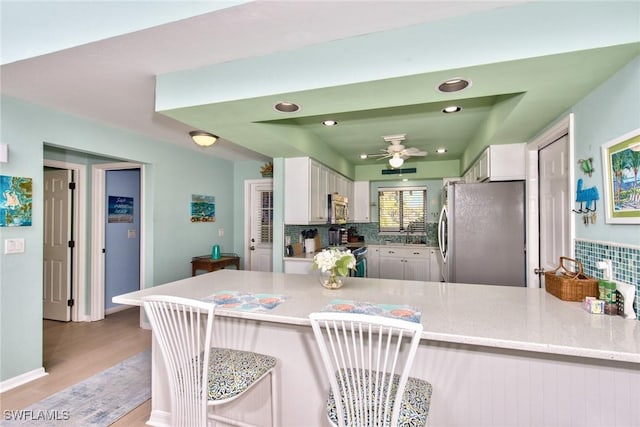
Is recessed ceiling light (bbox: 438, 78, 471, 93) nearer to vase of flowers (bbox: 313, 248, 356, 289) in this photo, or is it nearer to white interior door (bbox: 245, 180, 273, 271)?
vase of flowers (bbox: 313, 248, 356, 289)

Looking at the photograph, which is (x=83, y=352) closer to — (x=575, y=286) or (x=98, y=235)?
Result: (x=98, y=235)

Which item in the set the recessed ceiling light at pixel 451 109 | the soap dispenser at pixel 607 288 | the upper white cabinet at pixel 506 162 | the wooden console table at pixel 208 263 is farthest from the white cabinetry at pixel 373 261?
the soap dispenser at pixel 607 288

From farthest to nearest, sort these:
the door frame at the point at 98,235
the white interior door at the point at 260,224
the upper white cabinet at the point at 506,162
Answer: the white interior door at the point at 260,224, the door frame at the point at 98,235, the upper white cabinet at the point at 506,162

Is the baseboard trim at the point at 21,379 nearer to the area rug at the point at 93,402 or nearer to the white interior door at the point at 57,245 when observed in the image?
the area rug at the point at 93,402

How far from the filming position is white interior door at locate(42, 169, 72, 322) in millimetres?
4199

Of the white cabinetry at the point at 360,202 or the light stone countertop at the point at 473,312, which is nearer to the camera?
the light stone countertop at the point at 473,312

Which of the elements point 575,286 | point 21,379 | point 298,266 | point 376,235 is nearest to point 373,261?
point 376,235

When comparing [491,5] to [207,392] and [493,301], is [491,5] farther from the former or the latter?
[207,392]

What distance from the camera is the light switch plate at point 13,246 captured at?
99.9 inches

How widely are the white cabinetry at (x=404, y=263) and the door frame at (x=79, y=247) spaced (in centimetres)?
437

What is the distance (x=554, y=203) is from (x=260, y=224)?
396cm

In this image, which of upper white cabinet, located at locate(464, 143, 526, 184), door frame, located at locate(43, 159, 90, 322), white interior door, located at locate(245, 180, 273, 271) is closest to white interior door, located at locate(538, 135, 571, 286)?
upper white cabinet, located at locate(464, 143, 526, 184)

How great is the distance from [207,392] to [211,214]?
11.9 feet

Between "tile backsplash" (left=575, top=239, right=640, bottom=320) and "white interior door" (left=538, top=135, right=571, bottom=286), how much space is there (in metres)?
0.23
